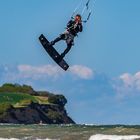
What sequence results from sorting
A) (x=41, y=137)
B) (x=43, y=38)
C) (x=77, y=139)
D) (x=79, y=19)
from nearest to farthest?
(x=79, y=19), (x=43, y=38), (x=77, y=139), (x=41, y=137)

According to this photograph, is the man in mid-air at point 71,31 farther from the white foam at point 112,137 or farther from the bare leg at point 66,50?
the white foam at point 112,137

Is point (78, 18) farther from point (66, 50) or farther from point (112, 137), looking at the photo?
point (112, 137)

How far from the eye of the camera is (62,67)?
46438 millimetres

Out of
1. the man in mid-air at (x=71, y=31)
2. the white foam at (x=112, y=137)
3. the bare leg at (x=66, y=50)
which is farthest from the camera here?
the white foam at (x=112, y=137)

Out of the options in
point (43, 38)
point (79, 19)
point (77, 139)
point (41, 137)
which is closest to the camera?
point (79, 19)

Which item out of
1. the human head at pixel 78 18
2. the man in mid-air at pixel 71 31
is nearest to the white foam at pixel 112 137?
the man in mid-air at pixel 71 31

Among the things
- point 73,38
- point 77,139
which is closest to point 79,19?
point 73,38

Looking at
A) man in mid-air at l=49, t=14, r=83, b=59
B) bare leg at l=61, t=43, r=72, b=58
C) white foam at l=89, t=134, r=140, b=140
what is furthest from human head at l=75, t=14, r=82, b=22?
white foam at l=89, t=134, r=140, b=140

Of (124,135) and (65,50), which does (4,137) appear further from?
(65,50)

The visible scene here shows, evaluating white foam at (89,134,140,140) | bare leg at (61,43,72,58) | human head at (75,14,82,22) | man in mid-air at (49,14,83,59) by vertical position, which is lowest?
white foam at (89,134,140,140)

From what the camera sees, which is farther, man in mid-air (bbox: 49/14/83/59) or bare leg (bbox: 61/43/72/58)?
bare leg (bbox: 61/43/72/58)

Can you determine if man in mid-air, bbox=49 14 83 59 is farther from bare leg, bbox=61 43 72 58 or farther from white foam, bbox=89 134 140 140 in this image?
white foam, bbox=89 134 140 140

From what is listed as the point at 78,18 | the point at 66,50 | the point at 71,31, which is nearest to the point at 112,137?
the point at 66,50

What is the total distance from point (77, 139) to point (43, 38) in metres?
14.1
